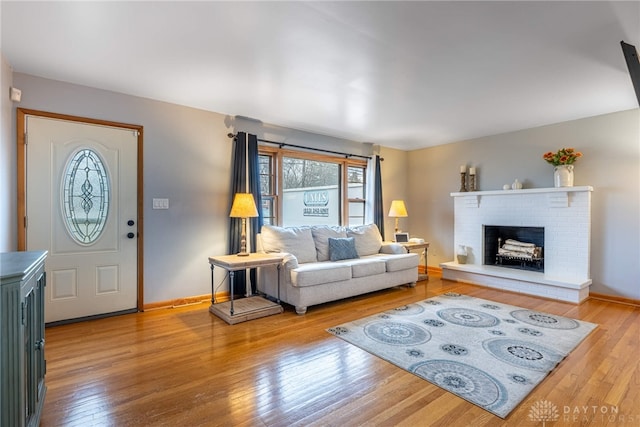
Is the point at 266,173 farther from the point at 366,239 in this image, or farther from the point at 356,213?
the point at 356,213

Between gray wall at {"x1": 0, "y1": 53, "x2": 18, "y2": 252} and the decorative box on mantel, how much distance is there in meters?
5.38

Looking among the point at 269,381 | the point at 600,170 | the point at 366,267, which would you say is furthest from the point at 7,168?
the point at 600,170

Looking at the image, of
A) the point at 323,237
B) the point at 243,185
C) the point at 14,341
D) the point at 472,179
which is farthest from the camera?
the point at 472,179

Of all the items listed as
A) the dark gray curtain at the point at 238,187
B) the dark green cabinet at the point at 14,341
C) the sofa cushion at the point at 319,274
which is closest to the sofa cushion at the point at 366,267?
the sofa cushion at the point at 319,274

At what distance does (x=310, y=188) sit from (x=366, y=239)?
1.20 meters

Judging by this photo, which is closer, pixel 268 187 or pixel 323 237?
pixel 323 237

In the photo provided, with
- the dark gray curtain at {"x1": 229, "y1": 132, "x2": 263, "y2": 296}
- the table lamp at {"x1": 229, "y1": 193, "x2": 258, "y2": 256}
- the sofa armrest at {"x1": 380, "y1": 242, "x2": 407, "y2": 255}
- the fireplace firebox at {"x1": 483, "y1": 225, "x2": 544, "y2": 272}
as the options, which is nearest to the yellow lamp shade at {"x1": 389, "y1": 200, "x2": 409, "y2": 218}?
the sofa armrest at {"x1": 380, "y1": 242, "x2": 407, "y2": 255}

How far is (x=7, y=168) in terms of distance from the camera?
2.69m

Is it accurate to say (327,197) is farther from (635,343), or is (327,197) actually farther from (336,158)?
(635,343)

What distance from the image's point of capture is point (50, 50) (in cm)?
244

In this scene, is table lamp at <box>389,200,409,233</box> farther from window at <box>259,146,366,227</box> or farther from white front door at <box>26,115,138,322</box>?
white front door at <box>26,115,138,322</box>

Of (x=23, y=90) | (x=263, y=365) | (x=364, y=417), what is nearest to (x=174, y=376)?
(x=263, y=365)

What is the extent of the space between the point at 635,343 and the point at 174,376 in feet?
12.2

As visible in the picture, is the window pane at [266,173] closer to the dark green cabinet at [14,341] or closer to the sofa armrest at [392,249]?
the sofa armrest at [392,249]
